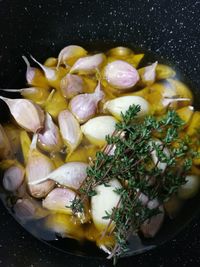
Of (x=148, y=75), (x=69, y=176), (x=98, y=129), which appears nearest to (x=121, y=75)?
(x=148, y=75)

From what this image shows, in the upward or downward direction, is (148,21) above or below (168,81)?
above

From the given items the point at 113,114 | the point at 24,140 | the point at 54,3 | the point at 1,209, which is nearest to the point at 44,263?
the point at 1,209

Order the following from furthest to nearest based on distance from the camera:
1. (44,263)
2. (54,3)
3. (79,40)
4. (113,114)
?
(79,40), (54,3), (113,114), (44,263)

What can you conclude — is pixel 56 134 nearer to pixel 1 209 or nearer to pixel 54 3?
pixel 1 209

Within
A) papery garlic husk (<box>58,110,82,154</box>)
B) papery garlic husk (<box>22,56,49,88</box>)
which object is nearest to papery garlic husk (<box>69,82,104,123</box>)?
papery garlic husk (<box>58,110,82,154</box>)

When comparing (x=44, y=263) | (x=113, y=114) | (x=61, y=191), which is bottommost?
(x=44, y=263)
